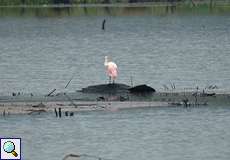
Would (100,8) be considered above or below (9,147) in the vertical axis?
below

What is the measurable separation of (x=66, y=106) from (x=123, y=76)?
17731 mm

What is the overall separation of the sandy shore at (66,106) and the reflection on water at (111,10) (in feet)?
344

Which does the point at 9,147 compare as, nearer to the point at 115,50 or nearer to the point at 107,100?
the point at 107,100

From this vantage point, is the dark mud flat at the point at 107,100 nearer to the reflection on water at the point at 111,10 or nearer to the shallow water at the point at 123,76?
the shallow water at the point at 123,76

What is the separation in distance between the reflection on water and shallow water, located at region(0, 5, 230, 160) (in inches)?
728

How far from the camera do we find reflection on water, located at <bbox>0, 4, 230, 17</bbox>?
5904 inches

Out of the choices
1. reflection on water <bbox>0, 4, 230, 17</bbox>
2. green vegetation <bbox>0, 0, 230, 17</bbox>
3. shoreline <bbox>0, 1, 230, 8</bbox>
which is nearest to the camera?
reflection on water <bbox>0, 4, 230, 17</bbox>

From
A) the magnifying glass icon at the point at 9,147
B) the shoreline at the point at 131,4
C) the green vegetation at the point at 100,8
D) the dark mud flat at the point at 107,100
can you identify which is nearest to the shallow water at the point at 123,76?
the dark mud flat at the point at 107,100

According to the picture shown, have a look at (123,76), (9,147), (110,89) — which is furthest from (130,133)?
(123,76)

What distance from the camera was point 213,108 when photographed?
41.8 metres

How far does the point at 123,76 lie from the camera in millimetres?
59031

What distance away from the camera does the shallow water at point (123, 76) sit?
3606cm

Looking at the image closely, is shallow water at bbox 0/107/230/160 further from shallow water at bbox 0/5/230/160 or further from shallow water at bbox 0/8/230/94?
shallow water at bbox 0/8/230/94

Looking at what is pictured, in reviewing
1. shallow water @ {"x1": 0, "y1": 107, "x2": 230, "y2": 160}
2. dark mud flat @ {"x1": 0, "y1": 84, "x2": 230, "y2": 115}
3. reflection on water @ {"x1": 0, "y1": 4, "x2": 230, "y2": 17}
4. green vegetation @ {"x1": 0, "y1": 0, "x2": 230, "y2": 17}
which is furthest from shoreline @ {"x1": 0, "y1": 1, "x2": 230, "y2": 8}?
shallow water @ {"x1": 0, "y1": 107, "x2": 230, "y2": 160}
